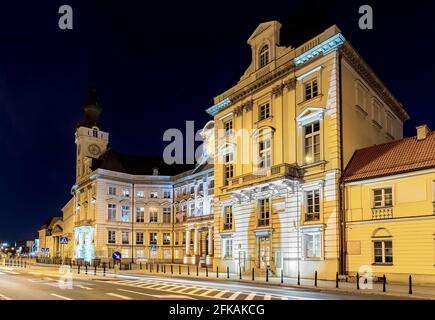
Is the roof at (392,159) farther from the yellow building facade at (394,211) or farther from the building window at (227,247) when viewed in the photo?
the building window at (227,247)

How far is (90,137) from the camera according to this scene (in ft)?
299

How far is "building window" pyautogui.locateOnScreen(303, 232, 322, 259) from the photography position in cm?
3281

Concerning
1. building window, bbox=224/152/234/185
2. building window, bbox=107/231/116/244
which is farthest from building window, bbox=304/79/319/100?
building window, bbox=107/231/116/244

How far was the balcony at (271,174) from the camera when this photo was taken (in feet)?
111

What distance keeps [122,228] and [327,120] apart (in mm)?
51716

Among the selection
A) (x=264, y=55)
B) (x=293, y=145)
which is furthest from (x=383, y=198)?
(x=264, y=55)

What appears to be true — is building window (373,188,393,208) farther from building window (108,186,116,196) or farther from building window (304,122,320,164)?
building window (108,186,116,196)

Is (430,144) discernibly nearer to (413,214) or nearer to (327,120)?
(413,214)

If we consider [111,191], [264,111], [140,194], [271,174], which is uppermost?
[264,111]

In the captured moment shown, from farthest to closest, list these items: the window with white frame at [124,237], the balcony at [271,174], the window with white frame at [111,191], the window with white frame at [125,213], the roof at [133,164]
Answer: the roof at [133,164] → the window with white frame at [125,213] → the window with white frame at [111,191] → the window with white frame at [124,237] → the balcony at [271,174]

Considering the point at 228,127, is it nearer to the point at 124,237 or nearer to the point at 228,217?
the point at 228,217

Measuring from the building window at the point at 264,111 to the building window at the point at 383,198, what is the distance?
12109mm

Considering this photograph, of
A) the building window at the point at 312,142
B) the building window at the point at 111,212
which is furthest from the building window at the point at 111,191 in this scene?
the building window at the point at 312,142

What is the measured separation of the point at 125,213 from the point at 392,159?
5535cm
